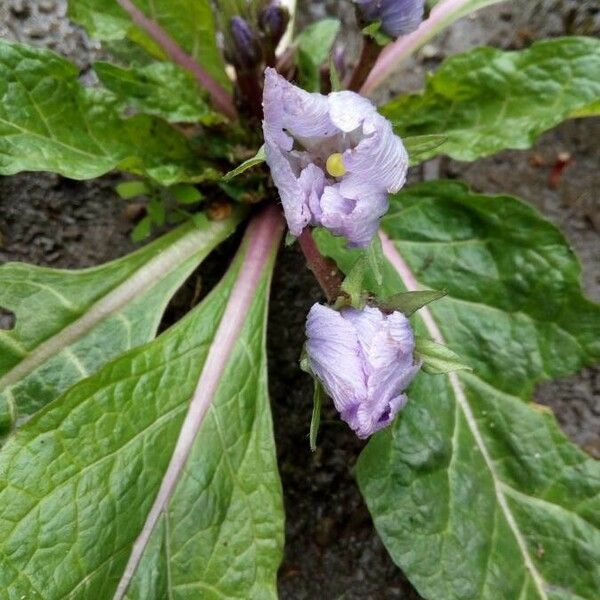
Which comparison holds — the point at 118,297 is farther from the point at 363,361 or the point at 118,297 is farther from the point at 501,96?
the point at 501,96

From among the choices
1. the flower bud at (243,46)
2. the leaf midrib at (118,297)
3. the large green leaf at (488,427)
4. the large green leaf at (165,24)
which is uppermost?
the large green leaf at (165,24)

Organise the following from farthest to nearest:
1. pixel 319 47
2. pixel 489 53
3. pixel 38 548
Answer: pixel 319 47
pixel 489 53
pixel 38 548

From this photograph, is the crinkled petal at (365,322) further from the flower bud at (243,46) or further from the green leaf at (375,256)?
the flower bud at (243,46)

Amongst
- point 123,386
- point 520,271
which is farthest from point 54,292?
point 520,271

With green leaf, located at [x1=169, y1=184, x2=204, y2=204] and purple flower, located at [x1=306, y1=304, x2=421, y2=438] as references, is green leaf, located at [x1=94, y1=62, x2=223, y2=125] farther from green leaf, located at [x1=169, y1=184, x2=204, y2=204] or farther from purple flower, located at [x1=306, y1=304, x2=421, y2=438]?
purple flower, located at [x1=306, y1=304, x2=421, y2=438]

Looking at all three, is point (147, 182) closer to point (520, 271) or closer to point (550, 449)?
point (520, 271)

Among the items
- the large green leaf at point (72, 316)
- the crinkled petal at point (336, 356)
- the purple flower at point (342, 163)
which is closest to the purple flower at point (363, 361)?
the crinkled petal at point (336, 356)
